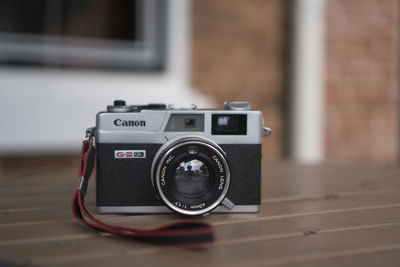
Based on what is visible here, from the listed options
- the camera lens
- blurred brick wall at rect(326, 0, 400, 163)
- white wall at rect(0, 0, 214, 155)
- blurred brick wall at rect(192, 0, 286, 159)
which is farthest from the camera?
blurred brick wall at rect(326, 0, 400, 163)

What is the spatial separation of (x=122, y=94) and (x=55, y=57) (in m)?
0.40

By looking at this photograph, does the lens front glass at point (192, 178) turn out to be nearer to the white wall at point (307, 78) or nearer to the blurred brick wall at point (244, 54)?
the blurred brick wall at point (244, 54)

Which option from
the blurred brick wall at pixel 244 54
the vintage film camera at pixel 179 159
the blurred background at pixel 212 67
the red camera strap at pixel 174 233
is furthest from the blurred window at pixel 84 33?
the red camera strap at pixel 174 233

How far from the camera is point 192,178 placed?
→ 0.94 metres

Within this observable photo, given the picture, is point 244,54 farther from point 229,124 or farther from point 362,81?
point 229,124

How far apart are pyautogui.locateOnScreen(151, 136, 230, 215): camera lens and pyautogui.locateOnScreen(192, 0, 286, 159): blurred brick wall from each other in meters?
1.48

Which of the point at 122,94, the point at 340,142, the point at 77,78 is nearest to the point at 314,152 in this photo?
the point at 340,142

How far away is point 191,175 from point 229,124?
0.48 feet

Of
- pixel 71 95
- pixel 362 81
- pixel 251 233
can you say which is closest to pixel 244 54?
pixel 362 81

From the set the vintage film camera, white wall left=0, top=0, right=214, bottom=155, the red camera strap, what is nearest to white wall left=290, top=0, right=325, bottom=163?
white wall left=0, top=0, right=214, bottom=155

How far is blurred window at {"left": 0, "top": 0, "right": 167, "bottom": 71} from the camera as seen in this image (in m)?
2.16

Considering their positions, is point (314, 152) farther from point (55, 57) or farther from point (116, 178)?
point (116, 178)

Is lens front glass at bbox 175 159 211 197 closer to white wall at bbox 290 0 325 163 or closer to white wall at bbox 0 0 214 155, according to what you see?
white wall at bbox 0 0 214 155

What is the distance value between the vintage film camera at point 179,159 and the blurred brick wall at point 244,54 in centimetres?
143
